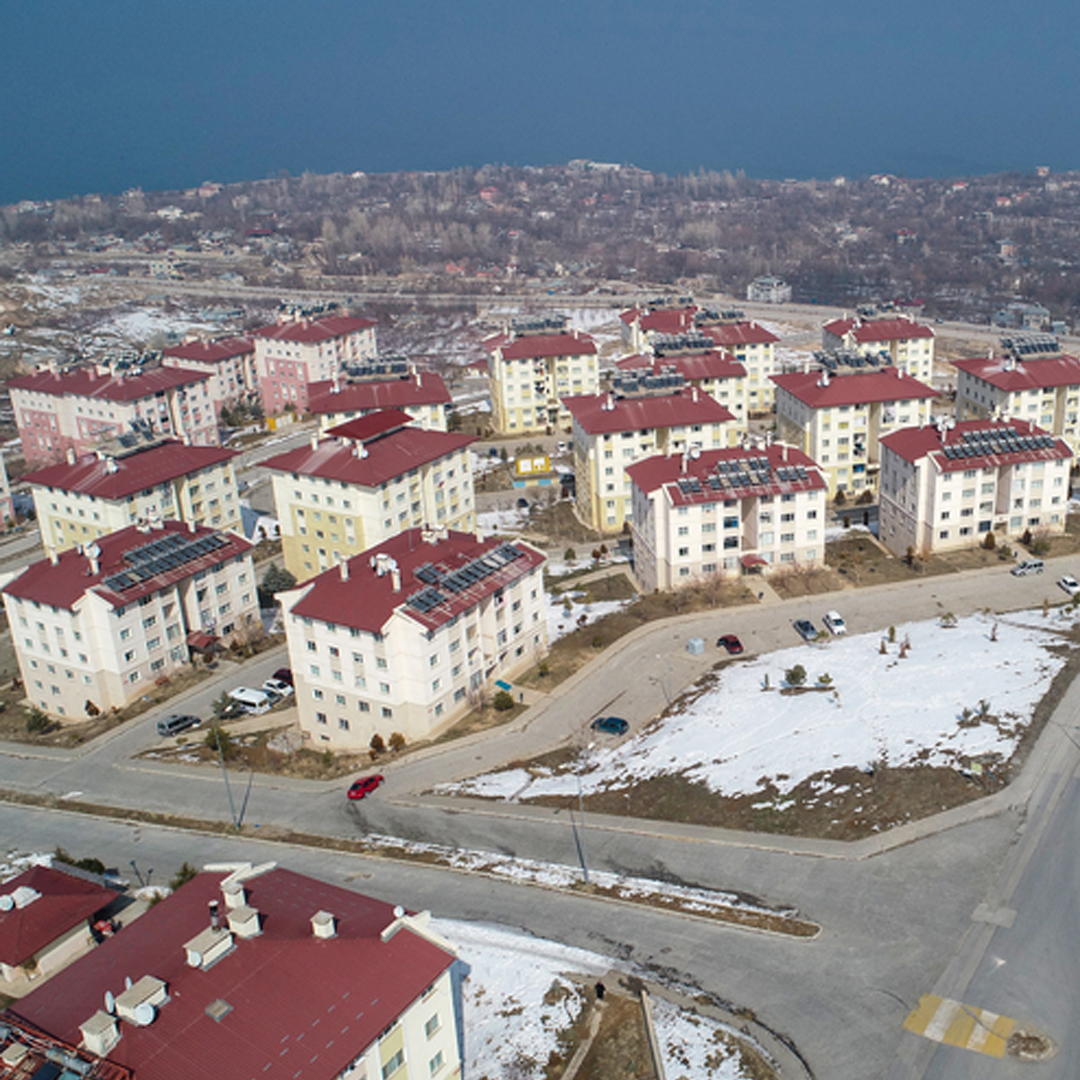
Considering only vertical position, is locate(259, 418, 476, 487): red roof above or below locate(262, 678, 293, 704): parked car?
above

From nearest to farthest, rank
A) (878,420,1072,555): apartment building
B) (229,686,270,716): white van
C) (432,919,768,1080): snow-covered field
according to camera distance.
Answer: (432,919,768,1080): snow-covered field < (229,686,270,716): white van < (878,420,1072,555): apartment building

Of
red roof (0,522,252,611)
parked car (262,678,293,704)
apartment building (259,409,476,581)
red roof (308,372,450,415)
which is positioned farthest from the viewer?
red roof (308,372,450,415)

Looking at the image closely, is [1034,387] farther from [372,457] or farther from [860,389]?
[372,457]

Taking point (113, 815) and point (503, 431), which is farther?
point (503, 431)

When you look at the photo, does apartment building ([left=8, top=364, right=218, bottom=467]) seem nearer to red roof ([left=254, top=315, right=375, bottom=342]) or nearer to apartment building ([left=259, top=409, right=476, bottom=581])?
red roof ([left=254, top=315, right=375, bottom=342])

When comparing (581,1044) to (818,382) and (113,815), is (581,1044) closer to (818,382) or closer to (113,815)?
(113,815)

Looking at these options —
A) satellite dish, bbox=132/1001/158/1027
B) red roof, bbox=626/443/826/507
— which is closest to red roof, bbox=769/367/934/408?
red roof, bbox=626/443/826/507

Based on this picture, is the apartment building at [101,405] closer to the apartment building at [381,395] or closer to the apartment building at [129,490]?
the apartment building at [381,395]

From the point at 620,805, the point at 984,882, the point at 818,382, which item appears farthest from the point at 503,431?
the point at 984,882
